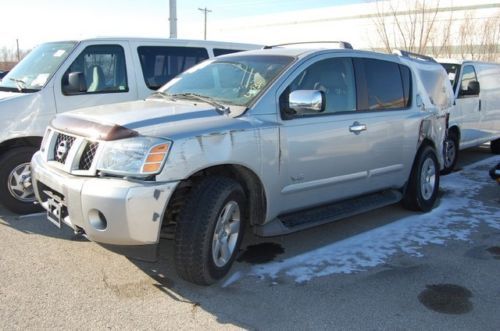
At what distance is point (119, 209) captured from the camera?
11.1 ft

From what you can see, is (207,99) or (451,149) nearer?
(207,99)

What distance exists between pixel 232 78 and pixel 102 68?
232cm

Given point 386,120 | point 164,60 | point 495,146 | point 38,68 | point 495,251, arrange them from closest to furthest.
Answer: point 495,251 < point 386,120 < point 38,68 < point 164,60 < point 495,146

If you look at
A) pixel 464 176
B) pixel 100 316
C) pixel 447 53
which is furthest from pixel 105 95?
pixel 447 53

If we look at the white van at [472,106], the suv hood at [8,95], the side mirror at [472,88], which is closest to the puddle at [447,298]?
the suv hood at [8,95]

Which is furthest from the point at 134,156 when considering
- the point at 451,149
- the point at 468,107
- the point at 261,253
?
the point at 468,107

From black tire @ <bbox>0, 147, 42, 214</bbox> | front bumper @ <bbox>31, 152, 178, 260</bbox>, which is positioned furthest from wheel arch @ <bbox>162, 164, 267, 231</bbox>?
black tire @ <bbox>0, 147, 42, 214</bbox>

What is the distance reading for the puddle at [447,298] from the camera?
3689 mm

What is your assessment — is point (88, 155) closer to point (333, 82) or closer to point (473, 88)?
point (333, 82)

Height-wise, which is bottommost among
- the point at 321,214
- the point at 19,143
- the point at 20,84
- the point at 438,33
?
the point at 321,214

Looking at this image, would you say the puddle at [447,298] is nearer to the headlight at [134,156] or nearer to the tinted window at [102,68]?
the headlight at [134,156]

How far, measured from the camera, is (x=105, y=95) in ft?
20.4

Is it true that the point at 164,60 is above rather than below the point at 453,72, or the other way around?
above

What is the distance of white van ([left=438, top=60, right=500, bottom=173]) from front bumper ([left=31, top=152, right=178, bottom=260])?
640 cm
